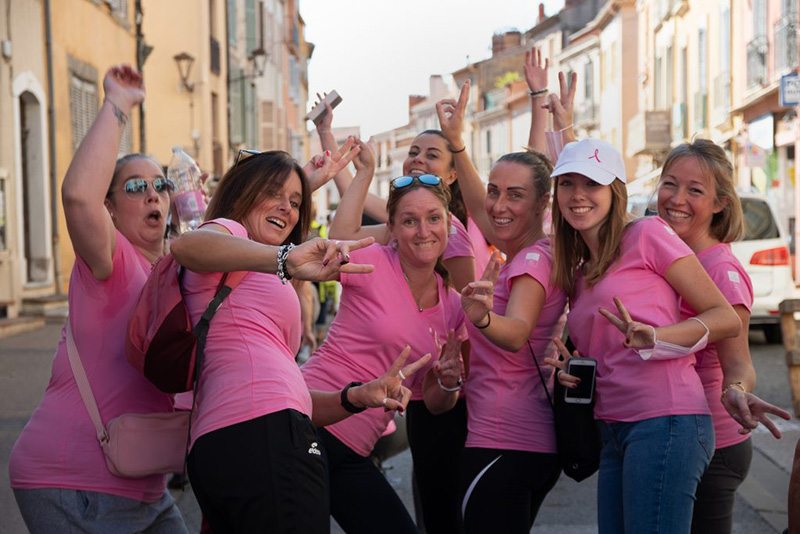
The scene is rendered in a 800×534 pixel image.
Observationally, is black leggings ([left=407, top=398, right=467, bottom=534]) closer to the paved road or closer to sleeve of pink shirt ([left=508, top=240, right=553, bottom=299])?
sleeve of pink shirt ([left=508, top=240, right=553, bottom=299])

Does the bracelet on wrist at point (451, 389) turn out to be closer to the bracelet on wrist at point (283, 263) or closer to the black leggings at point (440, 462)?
the black leggings at point (440, 462)

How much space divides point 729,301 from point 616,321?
588mm

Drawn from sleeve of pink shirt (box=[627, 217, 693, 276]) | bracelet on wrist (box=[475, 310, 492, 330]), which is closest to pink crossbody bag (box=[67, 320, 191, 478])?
bracelet on wrist (box=[475, 310, 492, 330])

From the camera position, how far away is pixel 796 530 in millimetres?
3062

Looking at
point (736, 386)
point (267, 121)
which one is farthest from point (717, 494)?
point (267, 121)

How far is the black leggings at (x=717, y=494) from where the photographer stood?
3.47 metres

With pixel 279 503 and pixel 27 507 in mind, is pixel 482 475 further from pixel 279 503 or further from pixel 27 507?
pixel 27 507

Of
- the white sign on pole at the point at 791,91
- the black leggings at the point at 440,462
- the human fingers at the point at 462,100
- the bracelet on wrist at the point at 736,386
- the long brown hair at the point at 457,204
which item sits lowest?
the black leggings at the point at 440,462

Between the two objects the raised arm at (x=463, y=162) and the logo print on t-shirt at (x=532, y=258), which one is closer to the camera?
the logo print on t-shirt at (x=532, y=258)

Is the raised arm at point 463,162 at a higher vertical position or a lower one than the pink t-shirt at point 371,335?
higher

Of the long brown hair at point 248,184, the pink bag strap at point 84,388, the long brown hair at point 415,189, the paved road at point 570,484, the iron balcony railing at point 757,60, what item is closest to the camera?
the pink bag strap at point 84,388

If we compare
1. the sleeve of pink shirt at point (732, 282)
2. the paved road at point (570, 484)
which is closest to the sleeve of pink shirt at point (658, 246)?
the sleeve of pink shirt at point (732, 282)

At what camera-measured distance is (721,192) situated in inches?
153

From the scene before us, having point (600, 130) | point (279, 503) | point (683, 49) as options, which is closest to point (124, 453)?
point (279, 503)
